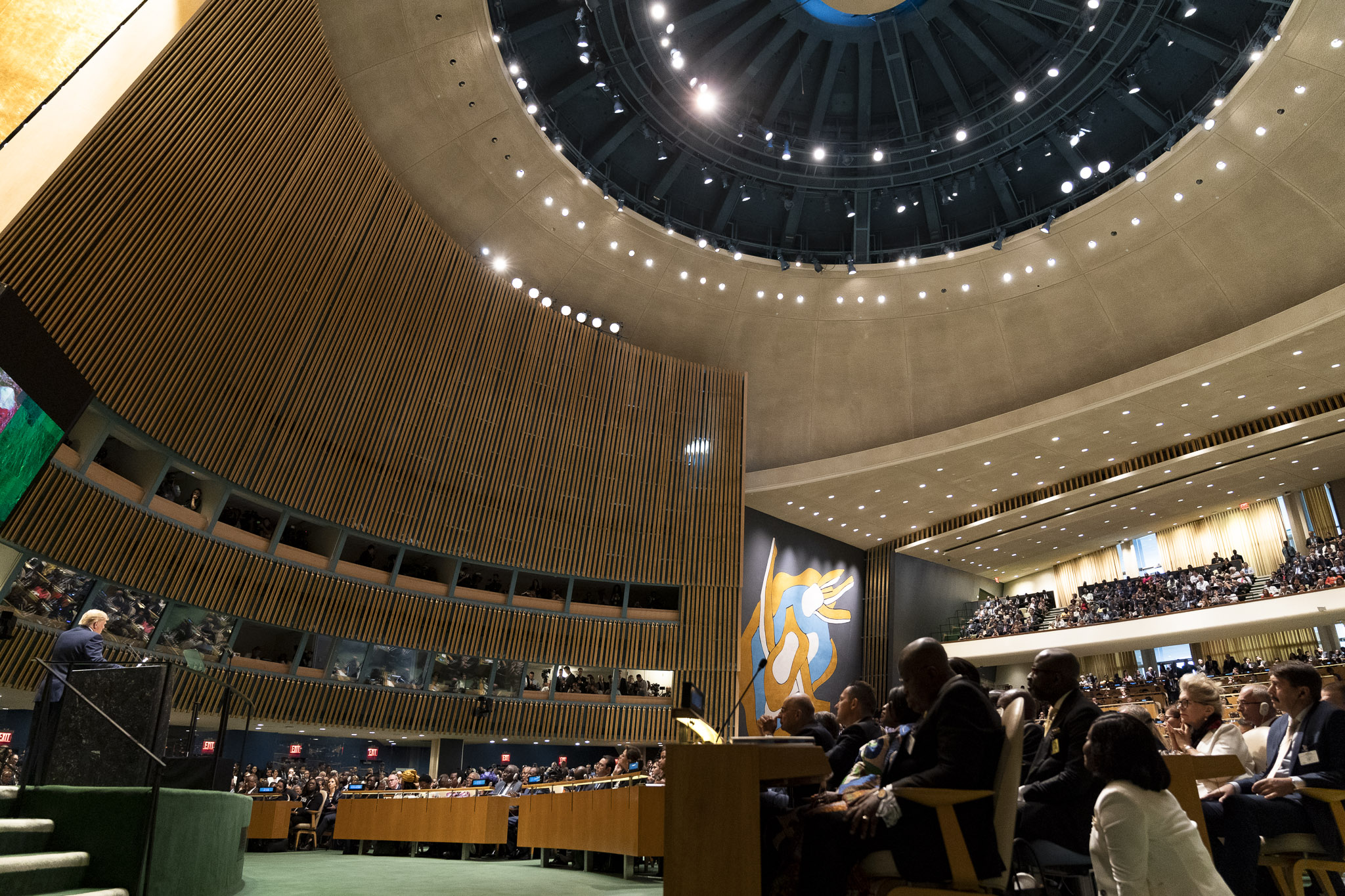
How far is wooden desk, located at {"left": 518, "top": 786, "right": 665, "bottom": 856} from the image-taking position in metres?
5.46

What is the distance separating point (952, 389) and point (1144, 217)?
15.9ft

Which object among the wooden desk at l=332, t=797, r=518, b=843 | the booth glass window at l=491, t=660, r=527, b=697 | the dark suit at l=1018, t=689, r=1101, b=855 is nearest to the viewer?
the dark suit at l=1018, t=689, r=1101, b=855

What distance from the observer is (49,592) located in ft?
27.2

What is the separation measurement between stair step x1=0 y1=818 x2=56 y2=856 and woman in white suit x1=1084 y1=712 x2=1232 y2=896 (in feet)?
13.7

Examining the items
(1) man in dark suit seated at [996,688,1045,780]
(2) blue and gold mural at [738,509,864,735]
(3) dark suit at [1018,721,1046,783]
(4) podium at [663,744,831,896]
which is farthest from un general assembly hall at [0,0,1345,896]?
(3) dark suit at [1018,721,1046,783]

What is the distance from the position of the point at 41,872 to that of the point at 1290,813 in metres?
4.97

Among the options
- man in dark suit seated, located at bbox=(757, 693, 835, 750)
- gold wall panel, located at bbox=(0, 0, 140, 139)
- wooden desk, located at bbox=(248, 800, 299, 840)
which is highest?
gold wall panel, located at bbox=(0, 0, 140, 139)

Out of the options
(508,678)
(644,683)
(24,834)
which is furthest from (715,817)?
(644,683)

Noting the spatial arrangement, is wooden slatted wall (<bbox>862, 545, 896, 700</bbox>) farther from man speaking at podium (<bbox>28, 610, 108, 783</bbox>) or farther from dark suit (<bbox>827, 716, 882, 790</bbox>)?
man speaking at podium (<bbox>28, 610, 108, 783</bbox>)

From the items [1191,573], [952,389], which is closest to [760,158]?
[952,389]

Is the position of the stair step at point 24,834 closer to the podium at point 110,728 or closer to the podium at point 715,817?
the podium at point 110,728

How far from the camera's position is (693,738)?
441 centimetres

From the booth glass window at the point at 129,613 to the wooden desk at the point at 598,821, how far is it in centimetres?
487

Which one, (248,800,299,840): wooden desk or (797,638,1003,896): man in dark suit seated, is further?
(248,800,299,840): wooden desk
